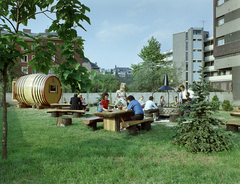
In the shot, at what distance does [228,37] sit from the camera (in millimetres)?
22719

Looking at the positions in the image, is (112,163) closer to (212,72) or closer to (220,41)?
(220,41)

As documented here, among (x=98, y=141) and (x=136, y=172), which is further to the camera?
(x=98, y=141)

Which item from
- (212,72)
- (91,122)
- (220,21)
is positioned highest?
(220,21)

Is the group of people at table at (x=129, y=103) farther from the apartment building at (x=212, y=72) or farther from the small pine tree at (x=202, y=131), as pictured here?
the apartment building at (x=212, y=72)

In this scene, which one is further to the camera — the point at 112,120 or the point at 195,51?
the point at 195,51

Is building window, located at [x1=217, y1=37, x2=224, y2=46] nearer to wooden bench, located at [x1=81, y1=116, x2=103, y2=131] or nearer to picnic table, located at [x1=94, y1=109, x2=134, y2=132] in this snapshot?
picnic table, located at [x1=94, y1=109, x2=134, y2=132]

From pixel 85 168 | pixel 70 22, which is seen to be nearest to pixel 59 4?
pixel 70 22

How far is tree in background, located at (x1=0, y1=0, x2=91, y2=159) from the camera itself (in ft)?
10.6

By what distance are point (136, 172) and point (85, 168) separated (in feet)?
2.95

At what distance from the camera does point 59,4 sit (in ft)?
11.3

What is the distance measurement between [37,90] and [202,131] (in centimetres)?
1341

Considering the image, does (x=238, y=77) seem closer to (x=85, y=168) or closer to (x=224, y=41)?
(x=224, y=41)

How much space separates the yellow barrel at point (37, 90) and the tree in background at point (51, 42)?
11.3m

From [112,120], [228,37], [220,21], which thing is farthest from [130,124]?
[220,21]
